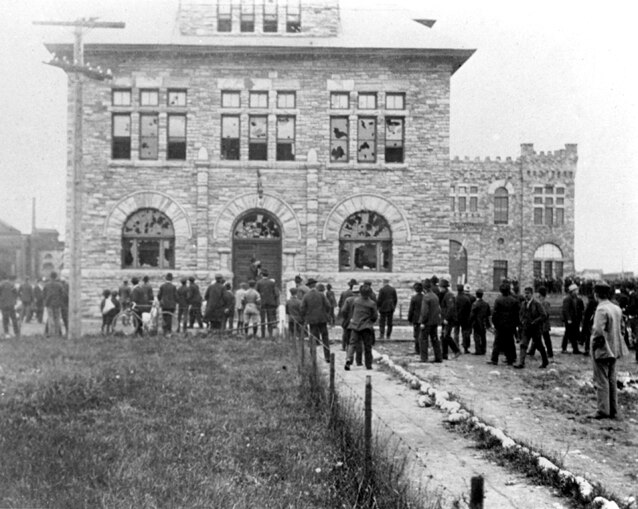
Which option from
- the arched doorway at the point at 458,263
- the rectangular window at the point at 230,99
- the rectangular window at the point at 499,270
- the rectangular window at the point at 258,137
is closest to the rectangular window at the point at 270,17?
the rectangular window at the point at 230,99

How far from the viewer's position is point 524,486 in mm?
6922

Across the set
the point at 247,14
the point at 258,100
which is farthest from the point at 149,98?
the point at 247,14

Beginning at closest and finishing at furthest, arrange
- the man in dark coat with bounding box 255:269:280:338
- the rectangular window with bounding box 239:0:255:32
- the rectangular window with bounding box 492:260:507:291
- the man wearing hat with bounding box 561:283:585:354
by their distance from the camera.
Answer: the man wearing hat with bounding box 561:283:585:354, the man in dark coat with bounding box 255:269:280:338, the rectangular window with bounding box 239:0:255:32, the rectangular window with bounding box 492:260:507:291

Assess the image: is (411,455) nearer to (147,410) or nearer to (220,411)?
(220,411)

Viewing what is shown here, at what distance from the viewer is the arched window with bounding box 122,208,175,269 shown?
26.5 m

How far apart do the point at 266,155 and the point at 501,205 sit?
1290 inches

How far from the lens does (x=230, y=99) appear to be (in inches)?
1055

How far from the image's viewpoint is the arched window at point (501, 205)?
181ft

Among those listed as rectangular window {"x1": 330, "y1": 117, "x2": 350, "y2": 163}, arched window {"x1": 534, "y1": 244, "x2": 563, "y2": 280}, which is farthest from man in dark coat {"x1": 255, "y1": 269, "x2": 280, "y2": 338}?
arched window {"x1": 534, "y1": 244, "x2": 563, "y2": 280}

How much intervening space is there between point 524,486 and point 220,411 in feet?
13.6

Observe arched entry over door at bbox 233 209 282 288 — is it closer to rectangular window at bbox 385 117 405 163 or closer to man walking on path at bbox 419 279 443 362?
rectangular window at bbox 385 117 405 163

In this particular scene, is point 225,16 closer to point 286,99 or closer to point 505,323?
point 286,99

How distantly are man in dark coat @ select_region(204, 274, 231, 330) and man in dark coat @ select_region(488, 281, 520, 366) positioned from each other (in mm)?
7751

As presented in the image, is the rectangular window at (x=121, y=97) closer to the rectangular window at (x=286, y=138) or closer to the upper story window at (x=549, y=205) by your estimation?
the rectangular window at (x=286, y=138)
